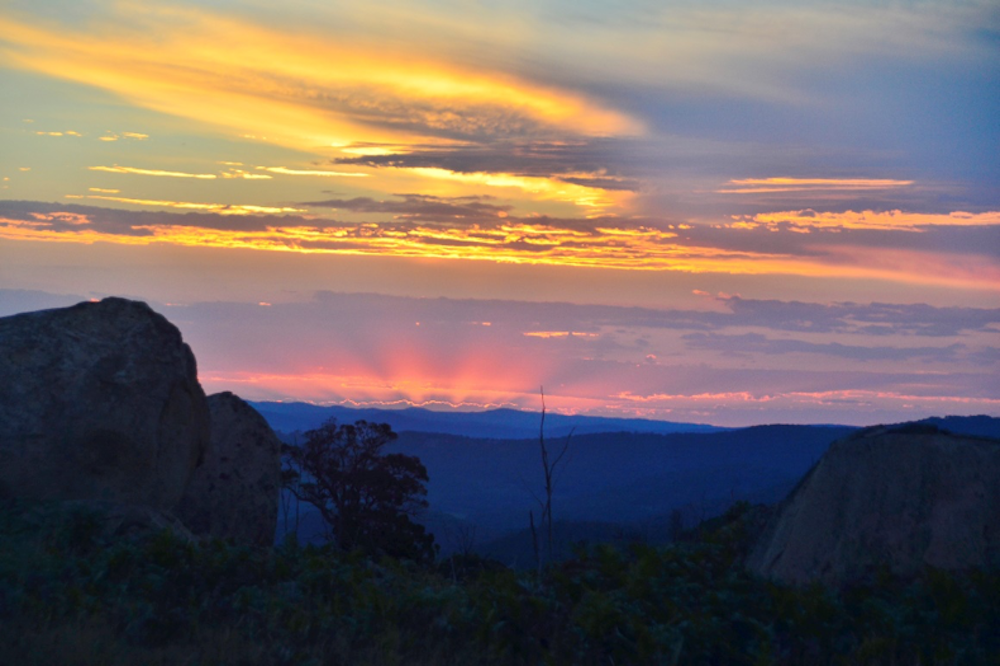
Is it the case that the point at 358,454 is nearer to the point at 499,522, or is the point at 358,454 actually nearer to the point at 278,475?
the point at 278,475

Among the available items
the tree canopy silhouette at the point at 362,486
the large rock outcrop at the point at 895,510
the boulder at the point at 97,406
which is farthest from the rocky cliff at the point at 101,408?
the tree canopy silhouette at the point at 362,486

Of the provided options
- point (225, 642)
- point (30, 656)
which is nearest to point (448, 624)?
point (225, 642)

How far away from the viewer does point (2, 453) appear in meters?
12.8

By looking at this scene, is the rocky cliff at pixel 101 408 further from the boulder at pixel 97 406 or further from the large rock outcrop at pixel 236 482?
the large rock outcrop at pixel 236 482

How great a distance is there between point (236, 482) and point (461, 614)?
11143 millimetres

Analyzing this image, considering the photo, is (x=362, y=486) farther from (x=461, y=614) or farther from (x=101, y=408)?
(x=461, y=614)

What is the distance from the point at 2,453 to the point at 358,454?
72.9 ft

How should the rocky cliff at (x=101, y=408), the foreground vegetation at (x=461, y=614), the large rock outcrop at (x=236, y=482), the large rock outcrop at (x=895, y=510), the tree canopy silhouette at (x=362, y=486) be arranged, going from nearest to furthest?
the foreground vegetation at (x=461, y=614) < the large rock outcrop at (x=895, y=510) < the rocky cliff at (x=101, y=408) < the large rock outcrop at (x=236, y=482) < the tree canopy silhouette at (x=362, y=486)

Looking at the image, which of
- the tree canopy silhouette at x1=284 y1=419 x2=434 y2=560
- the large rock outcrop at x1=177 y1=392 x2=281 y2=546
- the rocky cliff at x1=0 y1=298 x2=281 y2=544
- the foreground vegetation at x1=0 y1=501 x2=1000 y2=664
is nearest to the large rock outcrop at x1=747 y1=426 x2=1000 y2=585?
the foreground vegetation at x1=0 y1=501 x2=1000 y2=664

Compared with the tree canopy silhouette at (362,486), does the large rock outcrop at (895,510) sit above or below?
above

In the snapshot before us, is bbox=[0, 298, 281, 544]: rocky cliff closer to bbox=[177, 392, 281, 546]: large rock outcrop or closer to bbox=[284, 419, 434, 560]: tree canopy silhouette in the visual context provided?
bbox=[177, 392, 281, 546]: large rock outcrop

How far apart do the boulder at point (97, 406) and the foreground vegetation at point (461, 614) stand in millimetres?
2633

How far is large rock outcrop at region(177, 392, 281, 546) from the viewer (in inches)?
723

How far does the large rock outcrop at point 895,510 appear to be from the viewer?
32.5ft
